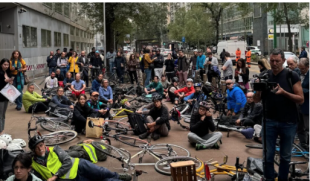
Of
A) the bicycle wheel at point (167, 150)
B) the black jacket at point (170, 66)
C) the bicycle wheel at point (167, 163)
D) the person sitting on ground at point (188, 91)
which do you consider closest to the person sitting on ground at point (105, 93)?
the person sitting on ground at point (188, 91)

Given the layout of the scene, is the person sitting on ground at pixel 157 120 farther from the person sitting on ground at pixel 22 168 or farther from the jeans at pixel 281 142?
the person sitting on ground at pixel 22 168

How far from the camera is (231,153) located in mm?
7922

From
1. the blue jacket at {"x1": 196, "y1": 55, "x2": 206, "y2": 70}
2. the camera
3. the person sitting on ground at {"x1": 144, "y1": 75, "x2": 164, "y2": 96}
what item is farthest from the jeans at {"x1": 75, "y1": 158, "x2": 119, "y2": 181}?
the blue jacket at {"x1": 196, "y1": 55, "x2": 206, "y2": 70}

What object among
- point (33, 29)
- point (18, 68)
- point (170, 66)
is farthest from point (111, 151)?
point (33, 29)

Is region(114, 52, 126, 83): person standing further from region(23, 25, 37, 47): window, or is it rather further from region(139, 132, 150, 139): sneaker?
region(139, 132, 150, 139): sneaker

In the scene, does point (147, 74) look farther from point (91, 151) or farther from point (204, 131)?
point (91, 151)

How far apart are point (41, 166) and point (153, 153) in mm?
2450

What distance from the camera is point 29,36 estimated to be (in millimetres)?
27906

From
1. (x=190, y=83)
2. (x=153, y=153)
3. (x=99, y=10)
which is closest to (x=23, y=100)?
(x=190, y=83)

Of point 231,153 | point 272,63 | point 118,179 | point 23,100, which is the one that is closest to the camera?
point 272,63

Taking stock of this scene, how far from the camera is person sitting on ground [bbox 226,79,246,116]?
10.2 m

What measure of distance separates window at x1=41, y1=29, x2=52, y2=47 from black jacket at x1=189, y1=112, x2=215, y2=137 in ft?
83.5

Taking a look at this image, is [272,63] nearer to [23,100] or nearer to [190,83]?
[190,83]

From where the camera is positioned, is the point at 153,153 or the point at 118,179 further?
the point at 153,153
